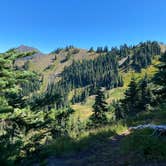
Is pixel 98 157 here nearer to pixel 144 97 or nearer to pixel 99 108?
pixel 99 108

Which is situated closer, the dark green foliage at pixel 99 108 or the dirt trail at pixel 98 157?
the dirt trail at pixel 98 157

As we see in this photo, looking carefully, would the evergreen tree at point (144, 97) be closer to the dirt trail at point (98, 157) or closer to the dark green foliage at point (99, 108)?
the dark green foliage at point (99, 108)

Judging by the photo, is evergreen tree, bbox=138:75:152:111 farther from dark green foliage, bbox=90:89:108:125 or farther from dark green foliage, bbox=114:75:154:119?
dark green foliage, bbox=90:89:108:125

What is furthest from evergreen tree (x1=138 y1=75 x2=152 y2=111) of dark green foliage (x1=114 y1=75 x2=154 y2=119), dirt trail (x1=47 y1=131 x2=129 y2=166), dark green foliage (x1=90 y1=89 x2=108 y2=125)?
dirt trail (x1=47 y1=131 x2=129 y2=166)

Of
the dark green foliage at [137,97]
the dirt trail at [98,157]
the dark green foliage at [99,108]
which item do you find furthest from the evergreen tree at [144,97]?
the dirt trail at [98,157]

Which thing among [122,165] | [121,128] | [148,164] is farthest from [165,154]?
[121,128]

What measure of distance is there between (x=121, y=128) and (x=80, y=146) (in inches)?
123

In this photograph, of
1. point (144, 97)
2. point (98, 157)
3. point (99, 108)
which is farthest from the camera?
point (144, 97)

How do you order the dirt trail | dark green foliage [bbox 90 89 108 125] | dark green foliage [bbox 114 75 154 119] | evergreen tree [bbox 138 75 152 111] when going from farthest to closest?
1. evergreen tree [bbox 138 75 152 111]
2. dark green foliage [bbox 114 75 154 119]
3. dark green foliage [bbox 90 89 108 125]
4. the dirt trail

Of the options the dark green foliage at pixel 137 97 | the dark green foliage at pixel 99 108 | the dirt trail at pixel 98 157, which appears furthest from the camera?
the dark green foliage at pixel 137 97

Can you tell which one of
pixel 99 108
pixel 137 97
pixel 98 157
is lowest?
pixel 98 157

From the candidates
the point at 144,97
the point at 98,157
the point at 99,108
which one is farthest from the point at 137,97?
the point at 98,157

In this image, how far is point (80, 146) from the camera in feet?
41.2

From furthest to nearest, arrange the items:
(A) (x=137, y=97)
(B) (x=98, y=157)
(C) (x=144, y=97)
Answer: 1. (C) (x=144, y=97)
2. (A) (x=137, y=97)
3. (B) (x=98, y=157)
